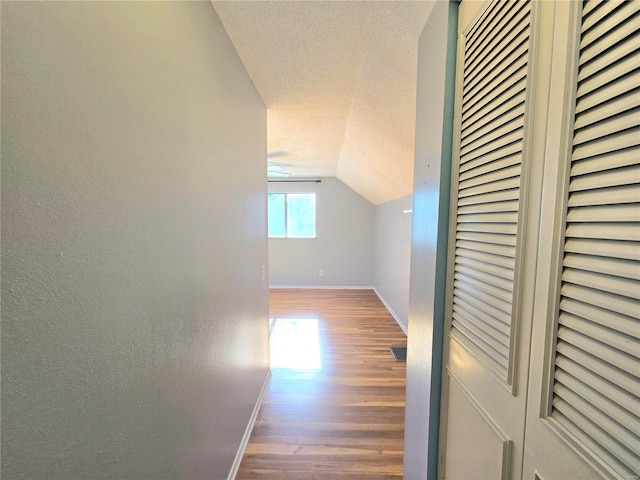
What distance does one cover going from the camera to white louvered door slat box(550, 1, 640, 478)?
1.27 ft

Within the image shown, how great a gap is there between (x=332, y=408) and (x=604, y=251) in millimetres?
2006

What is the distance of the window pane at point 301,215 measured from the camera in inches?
210

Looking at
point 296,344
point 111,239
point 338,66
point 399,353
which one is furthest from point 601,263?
point 296,344

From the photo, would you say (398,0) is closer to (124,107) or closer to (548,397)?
(124,107)

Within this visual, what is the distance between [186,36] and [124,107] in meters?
0.47

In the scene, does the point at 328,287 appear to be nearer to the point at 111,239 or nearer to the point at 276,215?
the point at 276,215

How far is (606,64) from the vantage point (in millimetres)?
419

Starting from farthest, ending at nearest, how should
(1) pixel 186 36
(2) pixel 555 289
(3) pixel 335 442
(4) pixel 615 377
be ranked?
(3) pixel 335 442
(1) pixel 186 36
(2) pixel 555 289
(4) pixel 615 377

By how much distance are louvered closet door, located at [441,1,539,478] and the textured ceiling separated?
0.41 metres

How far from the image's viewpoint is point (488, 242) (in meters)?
0.72

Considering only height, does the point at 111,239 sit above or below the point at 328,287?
above

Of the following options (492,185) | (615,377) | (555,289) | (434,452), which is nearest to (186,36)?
(492,185)

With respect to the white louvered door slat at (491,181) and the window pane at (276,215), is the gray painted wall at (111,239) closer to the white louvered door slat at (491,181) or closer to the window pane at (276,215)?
the white louvered door slat at (491,181)

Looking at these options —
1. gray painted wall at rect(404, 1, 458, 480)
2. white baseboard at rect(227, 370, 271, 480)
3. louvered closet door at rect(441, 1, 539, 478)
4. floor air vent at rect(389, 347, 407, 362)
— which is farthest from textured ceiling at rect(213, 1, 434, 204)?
white baseboard at rect(227, 370, 271, 480)
